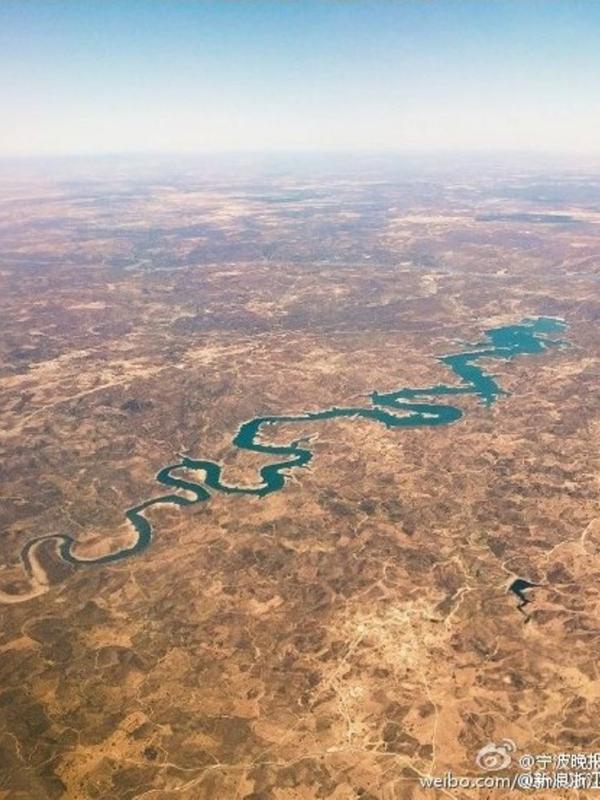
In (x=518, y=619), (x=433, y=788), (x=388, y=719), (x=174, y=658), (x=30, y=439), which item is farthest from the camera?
(x=30, y=439)

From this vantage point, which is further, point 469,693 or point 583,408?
point 583,408

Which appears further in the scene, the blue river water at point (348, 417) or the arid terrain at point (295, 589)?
the blue river water at point (348, 417)

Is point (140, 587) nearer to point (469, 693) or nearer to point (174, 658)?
point (174, 658)

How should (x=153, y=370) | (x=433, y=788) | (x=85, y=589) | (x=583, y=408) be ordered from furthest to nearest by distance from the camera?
1. (x=153, y=370)
2. (x=583, y=408)
3. (x=85, y=589)
4. (x=433, y=788)

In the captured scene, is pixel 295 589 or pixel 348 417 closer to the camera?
pixel 295 589

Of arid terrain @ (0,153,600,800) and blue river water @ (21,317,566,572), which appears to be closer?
arid terrain @ (0,153,600,800)

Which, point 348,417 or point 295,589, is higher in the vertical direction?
point 348,417

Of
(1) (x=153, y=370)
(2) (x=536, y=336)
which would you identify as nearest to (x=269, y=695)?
(1) (x=153, y=370)
